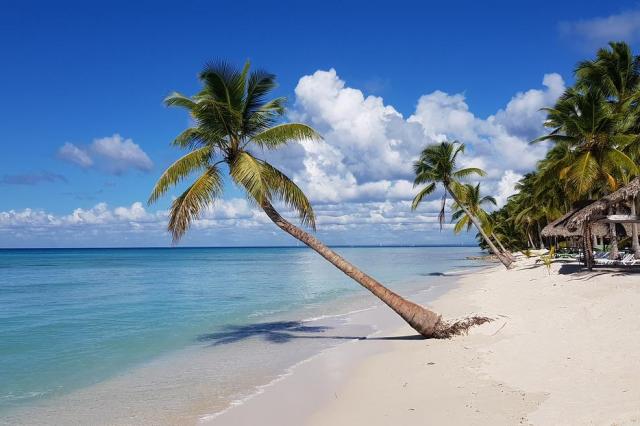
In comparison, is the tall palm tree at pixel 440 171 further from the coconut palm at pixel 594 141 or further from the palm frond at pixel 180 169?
the palm frond at pixel 180 169

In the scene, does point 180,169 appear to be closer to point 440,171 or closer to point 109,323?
point 109,323

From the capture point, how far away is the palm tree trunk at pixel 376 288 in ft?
34.4

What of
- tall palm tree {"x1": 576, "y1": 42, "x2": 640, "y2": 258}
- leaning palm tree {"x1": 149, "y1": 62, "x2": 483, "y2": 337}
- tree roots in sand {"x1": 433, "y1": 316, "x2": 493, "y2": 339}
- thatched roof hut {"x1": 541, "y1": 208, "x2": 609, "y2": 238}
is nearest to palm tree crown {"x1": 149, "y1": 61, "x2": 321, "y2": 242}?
leaning palm tree {"x1": 149, "y1": 62, "x2": 483, "y2": 337}

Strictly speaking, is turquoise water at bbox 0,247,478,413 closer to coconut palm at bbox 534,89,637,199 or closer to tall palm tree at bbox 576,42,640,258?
coconut palm at bbox 534,89,637,199

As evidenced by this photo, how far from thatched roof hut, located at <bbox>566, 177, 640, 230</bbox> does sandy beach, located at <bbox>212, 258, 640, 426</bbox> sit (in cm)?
449

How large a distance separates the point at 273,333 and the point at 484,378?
745 centimetres

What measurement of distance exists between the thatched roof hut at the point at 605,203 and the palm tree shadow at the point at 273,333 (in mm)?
9401

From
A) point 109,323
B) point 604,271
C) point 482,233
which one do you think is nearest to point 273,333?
point 109,323

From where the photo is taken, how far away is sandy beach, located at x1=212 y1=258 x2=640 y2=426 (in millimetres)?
5836

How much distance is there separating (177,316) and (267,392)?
11236 millimetres

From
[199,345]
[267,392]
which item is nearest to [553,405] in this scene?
[267,392]

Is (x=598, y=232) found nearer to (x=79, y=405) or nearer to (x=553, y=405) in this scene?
(x=553, y=405)

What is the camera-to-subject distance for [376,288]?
10.5 meters

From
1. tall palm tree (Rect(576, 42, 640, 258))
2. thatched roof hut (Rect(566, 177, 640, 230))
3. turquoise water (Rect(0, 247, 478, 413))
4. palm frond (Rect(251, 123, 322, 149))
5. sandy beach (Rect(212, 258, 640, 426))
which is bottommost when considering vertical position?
turquoise water (Rect(0, 247, 478, 413))
